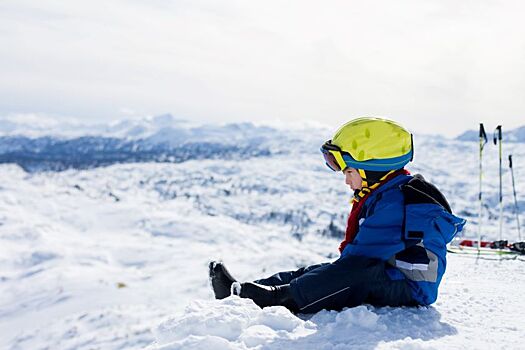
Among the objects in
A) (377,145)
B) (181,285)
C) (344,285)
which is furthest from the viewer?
(181,285)

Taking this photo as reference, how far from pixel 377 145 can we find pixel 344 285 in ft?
3.89

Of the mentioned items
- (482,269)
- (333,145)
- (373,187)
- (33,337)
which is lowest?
(33,337)

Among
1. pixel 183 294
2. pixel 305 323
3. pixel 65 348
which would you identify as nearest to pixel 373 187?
pixel 305 323

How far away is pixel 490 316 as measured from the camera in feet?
14.0

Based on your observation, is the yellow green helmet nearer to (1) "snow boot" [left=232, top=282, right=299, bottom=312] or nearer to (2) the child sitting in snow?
(2) the child sitting in snow

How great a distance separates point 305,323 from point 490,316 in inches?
64.6

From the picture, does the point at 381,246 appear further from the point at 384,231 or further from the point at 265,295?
the point at 265,295

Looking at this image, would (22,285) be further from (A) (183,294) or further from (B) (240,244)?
(B) (240,244)


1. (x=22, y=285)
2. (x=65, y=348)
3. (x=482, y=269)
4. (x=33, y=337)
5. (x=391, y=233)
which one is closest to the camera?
(x=391, y=233)

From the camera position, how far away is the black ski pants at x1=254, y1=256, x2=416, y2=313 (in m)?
4.02

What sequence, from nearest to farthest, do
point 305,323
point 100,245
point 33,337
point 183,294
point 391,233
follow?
1. point 305,323
2. point 391,233
3. point 33,337
4. point 183,294
5. point 100,245

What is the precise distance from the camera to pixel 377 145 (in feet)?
14.3

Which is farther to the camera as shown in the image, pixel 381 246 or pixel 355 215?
pixel 355 215

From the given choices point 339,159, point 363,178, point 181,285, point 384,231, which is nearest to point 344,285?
point 384,231
